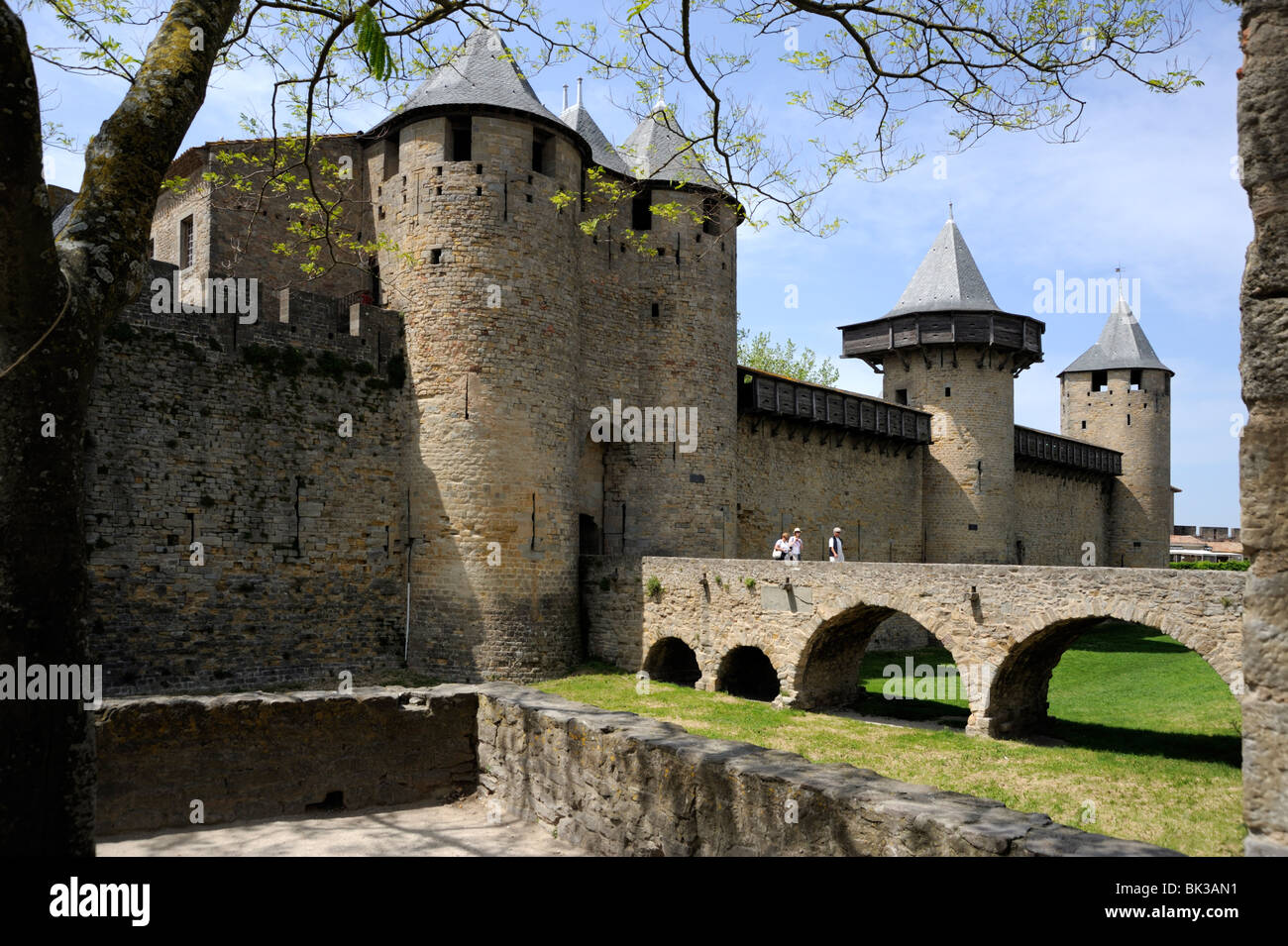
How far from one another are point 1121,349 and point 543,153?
104ft

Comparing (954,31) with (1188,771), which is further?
(1188,771)

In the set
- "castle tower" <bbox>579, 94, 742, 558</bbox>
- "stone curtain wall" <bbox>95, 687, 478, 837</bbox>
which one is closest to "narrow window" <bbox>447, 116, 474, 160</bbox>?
"castle tower" <bbox>579, 94, 742, 558</bbox>

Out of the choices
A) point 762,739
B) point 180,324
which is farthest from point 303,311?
point 762,739

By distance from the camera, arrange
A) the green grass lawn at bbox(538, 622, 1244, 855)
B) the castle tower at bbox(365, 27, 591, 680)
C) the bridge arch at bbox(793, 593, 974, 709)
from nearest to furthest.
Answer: the green grass lawn at bbox(538, 622, 1244, 855) < the bridge arch at bbox(793, 593, 974, 709) < the castle tower at bbox(365, 27, 591, 680)

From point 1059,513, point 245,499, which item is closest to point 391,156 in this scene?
point 245,499

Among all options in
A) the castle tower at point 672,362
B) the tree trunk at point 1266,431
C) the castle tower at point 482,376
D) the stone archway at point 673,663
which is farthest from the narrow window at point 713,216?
the tree trunk at point 1266,431

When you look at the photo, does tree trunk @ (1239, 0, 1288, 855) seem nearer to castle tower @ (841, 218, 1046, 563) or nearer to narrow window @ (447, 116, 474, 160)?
narrow window @ (447, 116, 474, 160)

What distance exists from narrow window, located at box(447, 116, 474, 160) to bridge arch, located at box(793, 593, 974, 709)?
38.4 ft

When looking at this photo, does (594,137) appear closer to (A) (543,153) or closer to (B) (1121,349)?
(A) (543,153)

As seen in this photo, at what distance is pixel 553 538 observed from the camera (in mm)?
19203

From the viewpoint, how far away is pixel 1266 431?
243cm

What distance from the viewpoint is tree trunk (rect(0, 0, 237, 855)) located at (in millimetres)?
Answer: 3750
